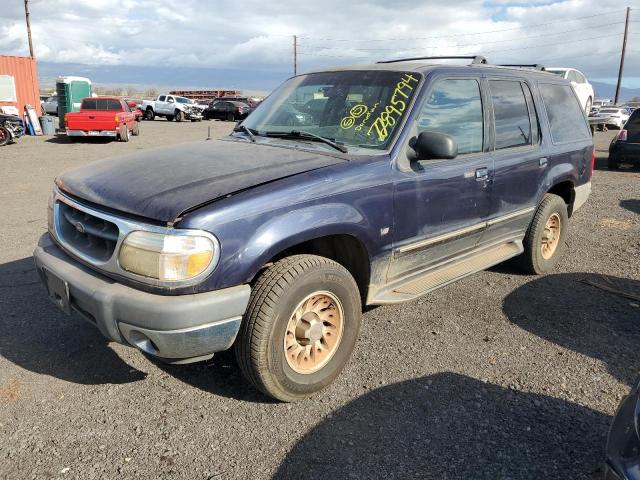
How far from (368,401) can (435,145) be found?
1615 mm

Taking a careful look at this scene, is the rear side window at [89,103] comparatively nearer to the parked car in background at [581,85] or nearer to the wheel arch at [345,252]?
the parked car in background at [581,85]

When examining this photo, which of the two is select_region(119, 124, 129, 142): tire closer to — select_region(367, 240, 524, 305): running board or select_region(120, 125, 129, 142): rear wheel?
select_region(120, 125, 129, 142): rear wheel

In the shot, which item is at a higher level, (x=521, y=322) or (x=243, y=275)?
(x=243, y=275)

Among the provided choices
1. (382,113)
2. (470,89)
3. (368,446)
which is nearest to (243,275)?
(368,446)

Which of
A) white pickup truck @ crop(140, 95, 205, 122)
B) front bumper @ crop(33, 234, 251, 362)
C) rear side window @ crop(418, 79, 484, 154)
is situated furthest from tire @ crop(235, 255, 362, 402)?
white pickup truck @ crop(140, 95, 205, 122)

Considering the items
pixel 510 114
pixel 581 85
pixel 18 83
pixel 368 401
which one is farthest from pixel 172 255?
pixel 18 83

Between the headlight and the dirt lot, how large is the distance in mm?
890

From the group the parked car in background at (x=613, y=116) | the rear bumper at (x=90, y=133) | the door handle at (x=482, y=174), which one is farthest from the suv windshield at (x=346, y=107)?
the parked car in background at (x=613, y=116)

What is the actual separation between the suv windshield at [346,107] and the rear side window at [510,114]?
3.09 ft

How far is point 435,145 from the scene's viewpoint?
10.6 feet

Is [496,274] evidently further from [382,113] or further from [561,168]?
[382,113]

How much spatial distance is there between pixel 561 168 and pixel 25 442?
188 inches

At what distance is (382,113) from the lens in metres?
3.53

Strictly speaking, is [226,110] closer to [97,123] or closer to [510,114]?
[97,123]
